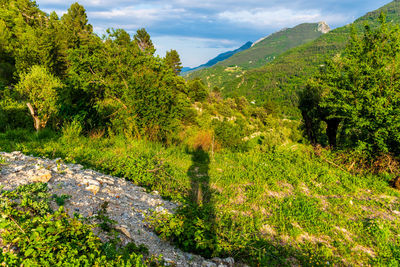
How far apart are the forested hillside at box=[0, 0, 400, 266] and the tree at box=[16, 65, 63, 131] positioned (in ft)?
0.18

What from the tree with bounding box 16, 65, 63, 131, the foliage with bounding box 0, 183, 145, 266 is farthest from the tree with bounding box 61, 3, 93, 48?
the foliage with bounding box 0, 183, 145, 266

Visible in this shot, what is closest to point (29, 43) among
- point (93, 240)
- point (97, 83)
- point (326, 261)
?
point (97, 83)

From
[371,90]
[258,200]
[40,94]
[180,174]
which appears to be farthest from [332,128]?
[40,94]

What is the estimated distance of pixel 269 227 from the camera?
4.60 meters

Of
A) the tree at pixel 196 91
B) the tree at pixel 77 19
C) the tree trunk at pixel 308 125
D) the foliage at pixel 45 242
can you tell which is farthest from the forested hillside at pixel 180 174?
the tree at pixel 77 19

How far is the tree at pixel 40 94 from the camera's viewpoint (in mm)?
9089

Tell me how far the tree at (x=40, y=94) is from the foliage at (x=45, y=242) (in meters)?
7.83

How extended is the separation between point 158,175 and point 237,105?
62.2 meters

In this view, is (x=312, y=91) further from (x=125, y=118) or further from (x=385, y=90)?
(x=125, y=118)

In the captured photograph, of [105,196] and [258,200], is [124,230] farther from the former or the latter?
[258,200]

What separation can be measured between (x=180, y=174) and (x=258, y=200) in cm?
264

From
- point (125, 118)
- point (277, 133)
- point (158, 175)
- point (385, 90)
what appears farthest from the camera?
point (277, 133)

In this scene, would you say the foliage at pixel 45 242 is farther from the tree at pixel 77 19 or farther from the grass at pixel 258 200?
the tree at pixel 77 19

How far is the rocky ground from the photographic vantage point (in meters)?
3.11
